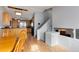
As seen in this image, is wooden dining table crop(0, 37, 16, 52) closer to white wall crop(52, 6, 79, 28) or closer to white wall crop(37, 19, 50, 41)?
white wall crop(52, 6, 79, 28)

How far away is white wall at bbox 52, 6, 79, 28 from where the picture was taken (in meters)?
4.37

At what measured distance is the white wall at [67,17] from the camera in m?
4.37

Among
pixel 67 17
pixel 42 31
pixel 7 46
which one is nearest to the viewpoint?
pixel 7 46

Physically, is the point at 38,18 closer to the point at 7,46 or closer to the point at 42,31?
the point at 42,31

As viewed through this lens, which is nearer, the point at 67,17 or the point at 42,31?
the point at 67,17

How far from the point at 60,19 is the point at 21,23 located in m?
11.8

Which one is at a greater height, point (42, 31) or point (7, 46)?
point (7, 46)

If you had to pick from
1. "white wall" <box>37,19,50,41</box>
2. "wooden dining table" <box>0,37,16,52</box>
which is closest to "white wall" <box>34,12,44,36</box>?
"white wall" <box>37,19,50,41</box>

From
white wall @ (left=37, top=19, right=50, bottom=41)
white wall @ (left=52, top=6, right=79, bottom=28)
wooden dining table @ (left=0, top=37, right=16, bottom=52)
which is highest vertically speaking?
white wall @ (left=52, top=6, right=79, bottom=28)

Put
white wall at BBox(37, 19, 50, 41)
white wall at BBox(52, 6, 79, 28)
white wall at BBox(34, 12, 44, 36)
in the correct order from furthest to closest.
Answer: white wall at BBox(34, 12, 44, 36) → white wall at BBox(37, 19, 50, 41) → white wall at BBox(52, 6, 79, 28)

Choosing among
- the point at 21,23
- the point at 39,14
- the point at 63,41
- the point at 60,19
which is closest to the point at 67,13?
→ the point at 60,19

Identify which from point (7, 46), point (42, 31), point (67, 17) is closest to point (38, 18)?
point (42, 31)

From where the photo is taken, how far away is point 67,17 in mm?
5129
